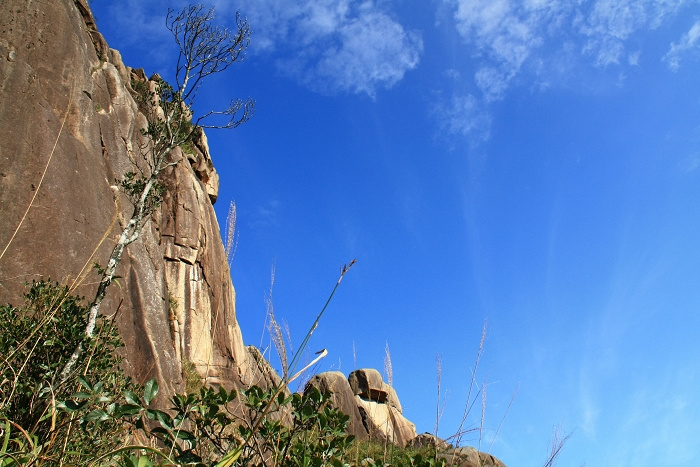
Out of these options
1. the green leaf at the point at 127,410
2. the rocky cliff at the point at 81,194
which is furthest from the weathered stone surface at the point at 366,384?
the green leaf at the point at 127,410

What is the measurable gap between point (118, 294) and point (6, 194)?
2647mm

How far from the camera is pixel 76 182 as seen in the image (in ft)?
31.6

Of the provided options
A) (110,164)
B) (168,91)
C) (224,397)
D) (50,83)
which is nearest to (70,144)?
(50,83)

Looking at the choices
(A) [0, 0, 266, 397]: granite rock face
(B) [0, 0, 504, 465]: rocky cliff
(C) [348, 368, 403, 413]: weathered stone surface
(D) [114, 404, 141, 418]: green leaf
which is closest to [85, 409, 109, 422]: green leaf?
(D) [114, 404, 141, 418]: green leaf

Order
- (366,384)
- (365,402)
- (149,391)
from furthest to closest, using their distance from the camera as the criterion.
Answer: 1. (366,384)
2. (365,402)
3. (149,391)

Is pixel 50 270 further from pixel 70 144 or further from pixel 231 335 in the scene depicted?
pixel 231 335

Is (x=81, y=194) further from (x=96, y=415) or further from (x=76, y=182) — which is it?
(x=96, y=415)

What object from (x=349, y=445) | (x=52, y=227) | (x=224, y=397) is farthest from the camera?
(x=52, y=227)

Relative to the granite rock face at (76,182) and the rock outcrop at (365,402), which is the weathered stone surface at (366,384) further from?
the granite rock face at (76,182)

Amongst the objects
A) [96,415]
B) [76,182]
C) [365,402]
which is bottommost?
[96,415]

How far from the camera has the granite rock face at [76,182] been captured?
8.10 meters

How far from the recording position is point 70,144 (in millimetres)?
9992

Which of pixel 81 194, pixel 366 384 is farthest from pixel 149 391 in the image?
pixel 366 384

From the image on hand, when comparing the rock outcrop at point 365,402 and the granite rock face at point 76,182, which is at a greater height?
the rock outcrop at point 365,402
